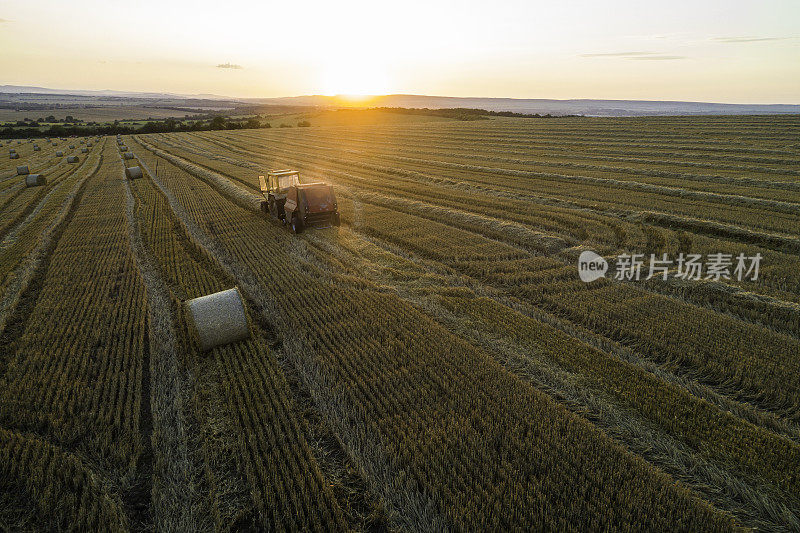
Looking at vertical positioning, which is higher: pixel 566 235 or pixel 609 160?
pixel 609 160

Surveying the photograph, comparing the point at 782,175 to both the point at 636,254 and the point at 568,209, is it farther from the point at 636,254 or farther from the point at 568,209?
the point at 636,254

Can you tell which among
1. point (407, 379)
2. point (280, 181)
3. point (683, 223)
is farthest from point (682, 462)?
point (280, 181)

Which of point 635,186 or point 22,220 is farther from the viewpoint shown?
point 635,186

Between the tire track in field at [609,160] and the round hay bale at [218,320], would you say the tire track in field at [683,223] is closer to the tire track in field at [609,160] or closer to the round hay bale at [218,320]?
the tire track in field at [609,160]

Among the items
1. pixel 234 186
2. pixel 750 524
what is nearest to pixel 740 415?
pixel 750 524

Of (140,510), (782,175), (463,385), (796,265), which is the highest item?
(782,175)

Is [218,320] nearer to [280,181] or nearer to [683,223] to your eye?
[280,181]
